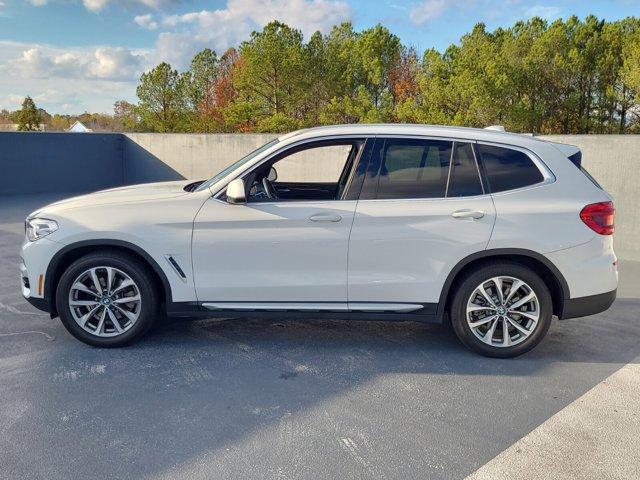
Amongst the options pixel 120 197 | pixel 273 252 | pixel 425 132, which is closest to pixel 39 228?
pixel 120 197

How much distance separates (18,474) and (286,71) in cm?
2144

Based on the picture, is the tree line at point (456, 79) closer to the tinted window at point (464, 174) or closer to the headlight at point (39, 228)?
the tinted window at point (464, 174)

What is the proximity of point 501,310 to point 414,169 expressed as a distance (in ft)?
4.03

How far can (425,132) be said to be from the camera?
411 centimetres

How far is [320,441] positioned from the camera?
2945mm

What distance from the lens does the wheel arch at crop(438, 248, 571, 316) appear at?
387 cm

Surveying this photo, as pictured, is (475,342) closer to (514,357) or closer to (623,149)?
(514,357)

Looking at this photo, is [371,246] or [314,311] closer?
[371,246]

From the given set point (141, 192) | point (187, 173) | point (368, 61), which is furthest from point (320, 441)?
point (368, 61)

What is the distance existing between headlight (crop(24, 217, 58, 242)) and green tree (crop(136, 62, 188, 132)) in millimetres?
25718

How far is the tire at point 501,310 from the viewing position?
12.9 ft

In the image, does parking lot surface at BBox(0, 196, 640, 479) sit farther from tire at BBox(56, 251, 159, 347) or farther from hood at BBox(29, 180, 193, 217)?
hood at BBox(29, 180, 193, 217)

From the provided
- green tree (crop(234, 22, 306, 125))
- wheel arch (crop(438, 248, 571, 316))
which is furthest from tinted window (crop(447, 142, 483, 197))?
green tree (crop(234, 22, 306, 125))

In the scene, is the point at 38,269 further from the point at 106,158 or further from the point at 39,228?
the point at 106,158
